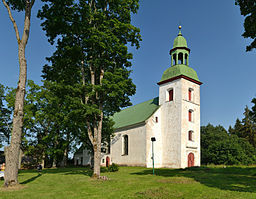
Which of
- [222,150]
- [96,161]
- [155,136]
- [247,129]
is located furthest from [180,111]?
[247,129]

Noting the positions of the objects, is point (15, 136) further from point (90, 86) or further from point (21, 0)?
point (21, 0)

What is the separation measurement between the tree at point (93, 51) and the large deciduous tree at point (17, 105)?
76.5 inches

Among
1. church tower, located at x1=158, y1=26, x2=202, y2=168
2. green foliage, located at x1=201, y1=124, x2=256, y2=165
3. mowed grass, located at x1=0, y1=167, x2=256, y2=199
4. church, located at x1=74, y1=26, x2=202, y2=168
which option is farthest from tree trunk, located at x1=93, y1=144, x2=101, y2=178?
green foliage, located at x1=201, y1=124, x2=256, y2=165

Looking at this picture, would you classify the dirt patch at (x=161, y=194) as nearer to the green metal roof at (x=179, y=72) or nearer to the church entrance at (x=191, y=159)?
the church entrance at (x=191, y=159)

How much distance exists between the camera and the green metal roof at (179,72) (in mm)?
31703

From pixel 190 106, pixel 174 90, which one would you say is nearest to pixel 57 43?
pixel 174 90

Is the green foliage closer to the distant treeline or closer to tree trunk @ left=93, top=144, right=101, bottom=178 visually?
the distant treeline

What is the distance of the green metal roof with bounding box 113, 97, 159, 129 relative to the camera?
3356cm

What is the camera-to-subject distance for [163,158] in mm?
31375

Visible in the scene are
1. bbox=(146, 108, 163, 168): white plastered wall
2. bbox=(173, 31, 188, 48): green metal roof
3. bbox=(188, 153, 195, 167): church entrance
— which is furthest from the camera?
bbox=(173, 31, 188, 48): green metal roof

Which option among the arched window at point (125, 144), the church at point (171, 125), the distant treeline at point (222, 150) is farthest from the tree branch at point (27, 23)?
the distant treeline at point (222, 150)

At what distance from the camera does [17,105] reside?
12453 mm

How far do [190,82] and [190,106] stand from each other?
3587mm

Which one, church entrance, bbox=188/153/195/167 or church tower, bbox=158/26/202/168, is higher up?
church tower, bbox=158/26/202/168
